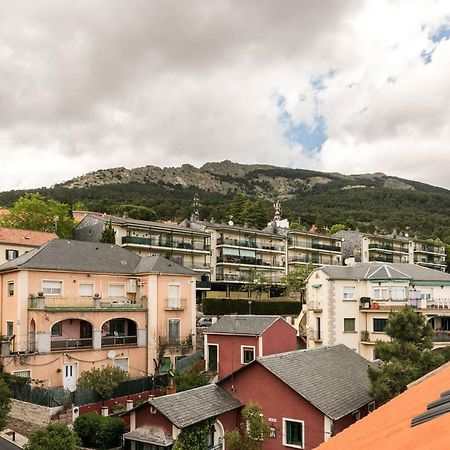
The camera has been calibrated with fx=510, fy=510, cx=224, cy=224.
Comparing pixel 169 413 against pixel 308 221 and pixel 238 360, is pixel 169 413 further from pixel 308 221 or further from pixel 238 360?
pixel 308 221

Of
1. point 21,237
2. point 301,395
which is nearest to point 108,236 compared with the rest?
point 21,237

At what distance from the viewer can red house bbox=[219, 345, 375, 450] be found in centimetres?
2263

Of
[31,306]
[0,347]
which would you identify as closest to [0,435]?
[0,347]

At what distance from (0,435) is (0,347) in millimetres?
7288

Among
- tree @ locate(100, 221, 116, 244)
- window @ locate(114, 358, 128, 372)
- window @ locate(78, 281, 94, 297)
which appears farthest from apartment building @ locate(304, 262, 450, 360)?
tree @ locate(100, 221, 116, 244)

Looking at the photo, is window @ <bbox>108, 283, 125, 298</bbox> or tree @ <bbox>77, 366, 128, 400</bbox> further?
window @ <bbox>108, 283, 125, 298</bbox>

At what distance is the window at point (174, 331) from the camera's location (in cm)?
4069

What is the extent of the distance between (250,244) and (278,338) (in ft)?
139

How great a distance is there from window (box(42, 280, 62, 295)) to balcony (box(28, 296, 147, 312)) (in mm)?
447

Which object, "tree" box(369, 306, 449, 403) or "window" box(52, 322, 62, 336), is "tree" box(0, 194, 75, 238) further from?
"tree" box(369, 306, 449, 403)

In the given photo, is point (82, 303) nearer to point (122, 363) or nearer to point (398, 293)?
point (122, 363)

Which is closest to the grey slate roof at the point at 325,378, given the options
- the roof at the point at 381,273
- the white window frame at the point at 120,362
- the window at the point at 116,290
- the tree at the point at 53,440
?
the tree at the point at 53,440

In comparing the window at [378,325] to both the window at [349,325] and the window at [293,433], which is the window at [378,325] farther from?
the window at [293,433]

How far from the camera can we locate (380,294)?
151ft
